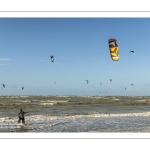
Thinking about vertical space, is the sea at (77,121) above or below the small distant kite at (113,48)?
below

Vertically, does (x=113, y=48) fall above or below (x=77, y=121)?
above

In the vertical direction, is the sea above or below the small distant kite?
below

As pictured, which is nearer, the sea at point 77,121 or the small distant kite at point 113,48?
the small distant kite at point 113,48

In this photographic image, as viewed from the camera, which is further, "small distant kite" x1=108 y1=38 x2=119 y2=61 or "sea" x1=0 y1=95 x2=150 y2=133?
"sea" x1=0 y1=95 x2=150 y2=133

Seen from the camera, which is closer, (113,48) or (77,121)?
(113,48)
